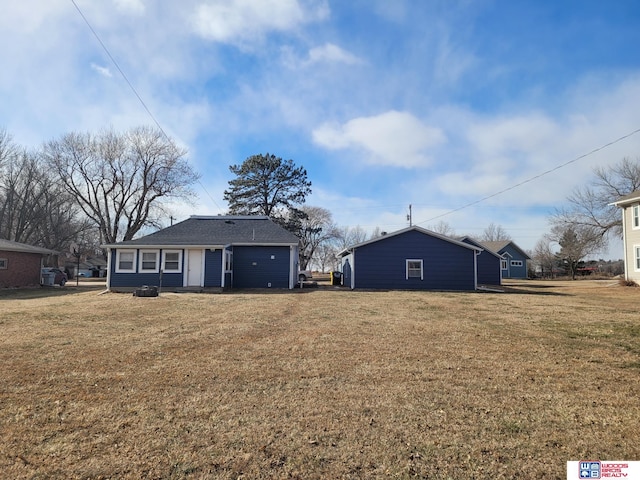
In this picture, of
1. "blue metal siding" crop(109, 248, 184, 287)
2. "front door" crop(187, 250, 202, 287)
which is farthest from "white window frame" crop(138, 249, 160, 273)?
"front door" crop(187, 250, 202, 287)

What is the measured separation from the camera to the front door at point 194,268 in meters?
18.6

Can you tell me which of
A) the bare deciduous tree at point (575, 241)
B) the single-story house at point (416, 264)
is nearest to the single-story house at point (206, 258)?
the single-story house at point (416, 264)

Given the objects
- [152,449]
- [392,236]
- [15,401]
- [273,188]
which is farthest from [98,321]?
[273,188]

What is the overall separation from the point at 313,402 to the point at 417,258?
58.8ft

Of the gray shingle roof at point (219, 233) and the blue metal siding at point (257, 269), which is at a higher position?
the gray shingle roof at point (219, 233)

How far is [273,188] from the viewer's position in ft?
126

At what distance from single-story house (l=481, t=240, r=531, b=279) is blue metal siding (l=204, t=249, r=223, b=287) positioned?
34479mm

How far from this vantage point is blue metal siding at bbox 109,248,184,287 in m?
18.4

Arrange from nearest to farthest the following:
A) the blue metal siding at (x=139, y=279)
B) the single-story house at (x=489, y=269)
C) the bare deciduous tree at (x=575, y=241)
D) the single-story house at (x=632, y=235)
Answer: the blue metal siding at (x=139, y=279), the single-story house at (x=632, y=235), the single-story house at (x=489, y=269), the bare deciduous tree at (x=575, y=241)

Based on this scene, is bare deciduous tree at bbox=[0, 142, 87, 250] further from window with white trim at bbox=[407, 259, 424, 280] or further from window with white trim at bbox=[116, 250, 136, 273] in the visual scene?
window with white trim at bbox=[407, 259, 424, 280]

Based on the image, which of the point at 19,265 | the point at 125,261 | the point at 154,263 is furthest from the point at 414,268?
the point at 19,265

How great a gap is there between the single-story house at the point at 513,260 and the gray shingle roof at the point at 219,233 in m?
30.8

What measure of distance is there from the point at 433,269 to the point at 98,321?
16712 mm

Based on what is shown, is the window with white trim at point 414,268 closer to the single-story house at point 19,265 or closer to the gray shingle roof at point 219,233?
the gray shingle roof at point 219,233
